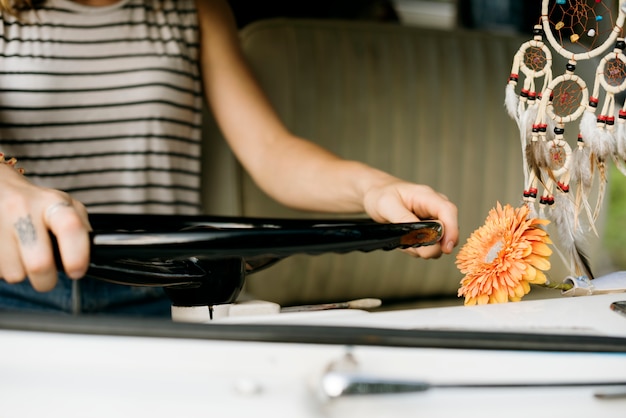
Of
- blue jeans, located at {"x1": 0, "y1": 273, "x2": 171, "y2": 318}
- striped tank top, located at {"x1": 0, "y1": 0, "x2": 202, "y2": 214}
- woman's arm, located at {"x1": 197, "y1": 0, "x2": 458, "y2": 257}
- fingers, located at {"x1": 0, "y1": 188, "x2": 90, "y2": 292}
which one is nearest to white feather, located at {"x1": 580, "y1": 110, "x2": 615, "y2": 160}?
woman's arm, located at {"x1": 197, "y1": 0, "x2": 458, "y2": 257}

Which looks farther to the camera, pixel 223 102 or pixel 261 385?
pixel 223 102

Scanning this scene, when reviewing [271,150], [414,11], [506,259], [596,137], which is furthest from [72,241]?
[414,11]

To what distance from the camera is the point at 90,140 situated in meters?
1.23

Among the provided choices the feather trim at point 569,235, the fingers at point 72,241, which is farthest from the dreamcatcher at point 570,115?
the fingers at point 72,241

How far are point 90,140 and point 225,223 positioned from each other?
0.50m

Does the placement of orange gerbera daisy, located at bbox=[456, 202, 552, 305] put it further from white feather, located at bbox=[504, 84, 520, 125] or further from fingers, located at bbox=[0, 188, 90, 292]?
fingers, located at bbox=[0, 188, 90, 292]

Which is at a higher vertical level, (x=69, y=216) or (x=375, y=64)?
(x=375, y=64)

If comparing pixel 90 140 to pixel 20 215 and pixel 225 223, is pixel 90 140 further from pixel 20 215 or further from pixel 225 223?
pixel 20 215

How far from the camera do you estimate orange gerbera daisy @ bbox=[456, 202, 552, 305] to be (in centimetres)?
63

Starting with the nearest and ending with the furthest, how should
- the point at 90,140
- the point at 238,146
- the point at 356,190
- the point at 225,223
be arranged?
the point at 225,223 < the point at 356,190 < the point at 90,140 < the point at 238,146

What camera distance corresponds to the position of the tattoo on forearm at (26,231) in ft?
1.66

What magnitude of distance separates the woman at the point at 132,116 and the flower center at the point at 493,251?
0.97 feet

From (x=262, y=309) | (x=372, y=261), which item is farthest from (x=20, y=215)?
(x=372, y=261)

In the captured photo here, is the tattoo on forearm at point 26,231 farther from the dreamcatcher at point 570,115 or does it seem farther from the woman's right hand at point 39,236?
the dreamcatcher at point 570,115
